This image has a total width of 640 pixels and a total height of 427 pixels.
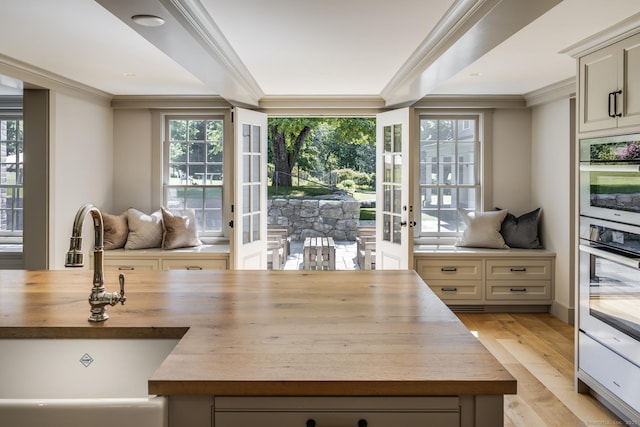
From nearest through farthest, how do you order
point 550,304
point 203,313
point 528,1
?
point 203,313
point 528,1
point 550,304

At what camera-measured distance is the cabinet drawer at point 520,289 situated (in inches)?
217

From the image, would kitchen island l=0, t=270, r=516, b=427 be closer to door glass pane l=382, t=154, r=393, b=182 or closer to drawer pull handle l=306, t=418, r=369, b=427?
drawer pull handle l=306, t=418, r=369, b=427

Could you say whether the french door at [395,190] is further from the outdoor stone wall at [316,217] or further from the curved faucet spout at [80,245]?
the outdoor stone wall at [316,217]

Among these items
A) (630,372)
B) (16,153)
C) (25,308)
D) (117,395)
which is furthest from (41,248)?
(630,372)

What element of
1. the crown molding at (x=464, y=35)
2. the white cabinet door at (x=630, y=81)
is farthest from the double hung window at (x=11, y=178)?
the white cabinet door at (x=630, y=81)

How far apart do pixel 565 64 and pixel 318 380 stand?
152 inches

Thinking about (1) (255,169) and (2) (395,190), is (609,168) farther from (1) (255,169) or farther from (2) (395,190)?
(1) (255,169)

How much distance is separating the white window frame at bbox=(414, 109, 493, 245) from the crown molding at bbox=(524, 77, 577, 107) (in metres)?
0.49

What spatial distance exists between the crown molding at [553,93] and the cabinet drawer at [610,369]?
7.69 feet

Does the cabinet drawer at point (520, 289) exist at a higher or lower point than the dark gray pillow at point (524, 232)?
lower

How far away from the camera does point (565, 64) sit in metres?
4.18

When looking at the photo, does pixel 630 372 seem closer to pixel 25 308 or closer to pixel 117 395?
pixel 117 395

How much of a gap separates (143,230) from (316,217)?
5430 mm

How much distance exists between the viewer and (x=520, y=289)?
553cm
